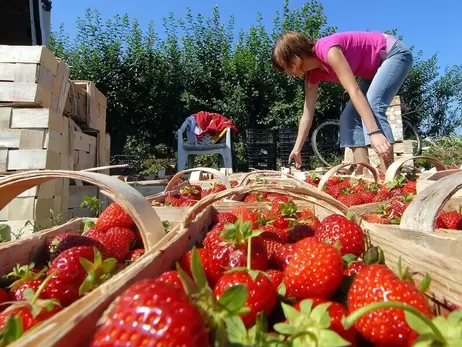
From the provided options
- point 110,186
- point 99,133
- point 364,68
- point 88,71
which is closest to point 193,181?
point 99,133

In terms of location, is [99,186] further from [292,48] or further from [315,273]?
[292,48]

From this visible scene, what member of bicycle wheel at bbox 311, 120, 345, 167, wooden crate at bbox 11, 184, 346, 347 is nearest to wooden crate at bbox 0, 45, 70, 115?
wooden crate at bbox 11, 184, 346, 347

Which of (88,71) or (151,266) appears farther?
(88,71)

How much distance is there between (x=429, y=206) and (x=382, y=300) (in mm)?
498

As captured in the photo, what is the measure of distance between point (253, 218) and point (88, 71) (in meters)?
11.3

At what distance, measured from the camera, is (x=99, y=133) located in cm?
336

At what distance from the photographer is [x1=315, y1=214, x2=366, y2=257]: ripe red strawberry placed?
0.87 m

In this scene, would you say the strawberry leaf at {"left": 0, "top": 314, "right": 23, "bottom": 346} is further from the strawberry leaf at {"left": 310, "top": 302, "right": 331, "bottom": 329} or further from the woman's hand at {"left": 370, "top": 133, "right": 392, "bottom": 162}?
the woman's hand at {"left": 370, "top": 133, "right": 392, "bottom": 162}

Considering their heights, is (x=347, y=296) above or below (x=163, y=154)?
below

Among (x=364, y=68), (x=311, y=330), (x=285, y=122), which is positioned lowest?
(x=311, y=330)

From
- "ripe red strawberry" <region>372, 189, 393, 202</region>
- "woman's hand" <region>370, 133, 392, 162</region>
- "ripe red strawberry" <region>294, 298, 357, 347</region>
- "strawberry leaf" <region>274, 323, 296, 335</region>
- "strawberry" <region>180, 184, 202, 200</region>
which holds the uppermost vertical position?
"woman's hand" <region>370, 133, 392, 162</region>

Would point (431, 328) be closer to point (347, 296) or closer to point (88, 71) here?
point (347, 296)

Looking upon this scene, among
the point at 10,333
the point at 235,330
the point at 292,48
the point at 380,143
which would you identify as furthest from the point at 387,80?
the point at 10,333

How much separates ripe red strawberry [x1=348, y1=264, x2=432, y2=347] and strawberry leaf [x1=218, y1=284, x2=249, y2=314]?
0.73ft
